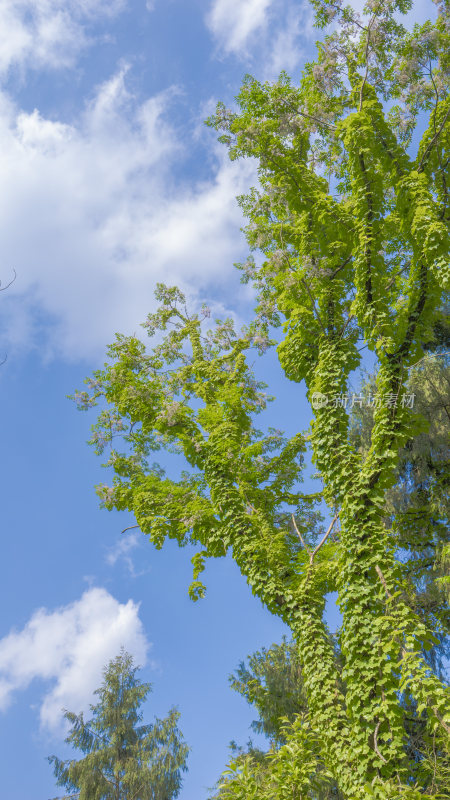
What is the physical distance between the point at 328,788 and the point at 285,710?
2.31 meters

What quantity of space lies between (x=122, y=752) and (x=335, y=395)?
13928mm

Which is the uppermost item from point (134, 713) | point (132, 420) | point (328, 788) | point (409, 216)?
point (132, 420)

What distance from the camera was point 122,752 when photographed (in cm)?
1634

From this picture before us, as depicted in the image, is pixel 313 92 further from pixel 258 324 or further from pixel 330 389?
pixel 330 389

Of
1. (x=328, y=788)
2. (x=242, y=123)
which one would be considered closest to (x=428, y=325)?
(x=242, y=123)

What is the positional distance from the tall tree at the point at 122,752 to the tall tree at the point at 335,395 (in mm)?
7015

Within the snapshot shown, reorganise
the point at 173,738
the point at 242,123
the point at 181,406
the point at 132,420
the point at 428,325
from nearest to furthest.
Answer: the point at 428,325 < the point at 242,123 < the point at 181,406 < the point at 132,420 < the point at 173,738

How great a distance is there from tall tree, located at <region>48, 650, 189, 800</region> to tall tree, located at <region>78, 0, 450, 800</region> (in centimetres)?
701

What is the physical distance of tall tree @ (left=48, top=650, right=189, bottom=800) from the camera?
15.1 meters

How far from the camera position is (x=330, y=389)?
9016 mm

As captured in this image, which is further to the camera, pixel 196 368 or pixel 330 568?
pixel 196 368

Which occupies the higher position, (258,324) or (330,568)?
(258,324)

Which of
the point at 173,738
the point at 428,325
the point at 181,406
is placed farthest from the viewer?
the point at 173,738

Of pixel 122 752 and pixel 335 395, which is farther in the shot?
pixel 122 752
